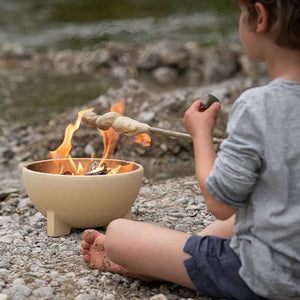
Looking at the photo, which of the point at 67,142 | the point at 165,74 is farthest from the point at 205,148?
the point at 165,74

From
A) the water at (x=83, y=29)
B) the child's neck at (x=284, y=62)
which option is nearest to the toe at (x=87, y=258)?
the child's neck at (x=284, y=62)

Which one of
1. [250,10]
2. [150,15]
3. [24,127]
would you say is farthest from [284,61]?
[150,15]

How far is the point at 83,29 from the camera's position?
23.5m

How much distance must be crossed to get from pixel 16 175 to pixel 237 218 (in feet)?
11.2

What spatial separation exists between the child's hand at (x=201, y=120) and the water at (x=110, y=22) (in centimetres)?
1705

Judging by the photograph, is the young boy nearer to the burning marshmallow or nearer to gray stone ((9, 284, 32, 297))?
the burning marshmallow

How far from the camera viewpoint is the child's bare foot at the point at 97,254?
2516mm

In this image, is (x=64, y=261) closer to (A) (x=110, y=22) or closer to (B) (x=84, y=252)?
(B) (x=84, y=252)

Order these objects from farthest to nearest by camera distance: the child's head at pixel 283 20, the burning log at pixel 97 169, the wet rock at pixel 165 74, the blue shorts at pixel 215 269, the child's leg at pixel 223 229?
1. the wet rock at pixel 165 74
2. the burning log at pixel 97 169
3. the child's leg at pixel 223 229
4. the blue shorts at pixel 215 269
5. the child's head at pixel 283 20

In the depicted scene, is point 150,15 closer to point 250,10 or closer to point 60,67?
point 60,67

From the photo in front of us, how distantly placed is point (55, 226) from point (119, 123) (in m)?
0.66

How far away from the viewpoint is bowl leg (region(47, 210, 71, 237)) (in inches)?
116

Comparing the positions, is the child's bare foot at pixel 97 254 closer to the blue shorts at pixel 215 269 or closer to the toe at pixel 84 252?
the toe at pixel 84 252

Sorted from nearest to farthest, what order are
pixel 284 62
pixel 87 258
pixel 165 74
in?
1. pixel 284 62
2. pixel 87 258
3. pixel 165 74
